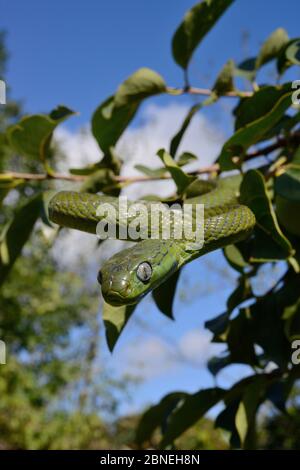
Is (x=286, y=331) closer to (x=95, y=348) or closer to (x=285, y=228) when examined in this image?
(x=285, y=228)

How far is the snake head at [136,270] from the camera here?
42.9 inches

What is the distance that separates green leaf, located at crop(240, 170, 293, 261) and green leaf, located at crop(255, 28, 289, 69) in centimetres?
78

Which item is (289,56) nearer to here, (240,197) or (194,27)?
(194,27)

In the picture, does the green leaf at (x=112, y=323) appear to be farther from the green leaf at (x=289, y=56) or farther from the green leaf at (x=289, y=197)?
the green leaf at (x=289, y=56)

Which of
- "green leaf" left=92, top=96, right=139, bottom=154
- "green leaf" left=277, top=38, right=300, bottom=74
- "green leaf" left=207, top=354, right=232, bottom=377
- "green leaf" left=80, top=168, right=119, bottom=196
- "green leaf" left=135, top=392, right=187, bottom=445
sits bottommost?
"green leaf" left=135, top=392, right=187, bottom=445

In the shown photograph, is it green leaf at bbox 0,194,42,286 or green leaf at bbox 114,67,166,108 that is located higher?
green leaf at bbox 114,67,166,108

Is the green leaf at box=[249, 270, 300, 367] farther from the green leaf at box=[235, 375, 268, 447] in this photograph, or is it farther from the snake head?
the snake head

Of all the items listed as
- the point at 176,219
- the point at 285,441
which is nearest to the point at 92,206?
the point at 176,219

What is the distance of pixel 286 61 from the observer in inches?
74.7

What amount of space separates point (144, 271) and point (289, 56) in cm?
96

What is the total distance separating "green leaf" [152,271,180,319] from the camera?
5.23ft

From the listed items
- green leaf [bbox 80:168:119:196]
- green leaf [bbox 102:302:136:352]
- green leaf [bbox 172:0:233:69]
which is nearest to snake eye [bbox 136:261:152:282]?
green leaf [bbox 102:302:136:352]

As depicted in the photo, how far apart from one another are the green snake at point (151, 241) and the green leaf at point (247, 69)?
2.29 ft

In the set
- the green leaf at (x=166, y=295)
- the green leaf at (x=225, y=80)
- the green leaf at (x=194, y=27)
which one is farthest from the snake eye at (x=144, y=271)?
the green leaf at (x=194, y=27)
